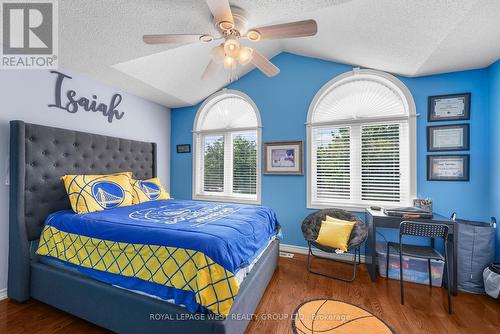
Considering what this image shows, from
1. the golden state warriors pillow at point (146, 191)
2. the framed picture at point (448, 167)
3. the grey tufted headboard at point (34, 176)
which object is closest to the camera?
the grey tufted headboard at point (34, 176)

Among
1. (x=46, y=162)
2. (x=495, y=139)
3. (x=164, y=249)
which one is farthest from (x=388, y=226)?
(x=46, y=162)

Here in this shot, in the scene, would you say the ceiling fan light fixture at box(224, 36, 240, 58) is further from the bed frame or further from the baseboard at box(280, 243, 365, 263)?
the baseboard at box(280, 243, 365, 263)

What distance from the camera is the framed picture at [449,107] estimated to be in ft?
8.08

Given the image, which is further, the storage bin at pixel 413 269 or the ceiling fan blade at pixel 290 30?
the storage bin at pixel 413 269

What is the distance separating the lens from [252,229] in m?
1.81

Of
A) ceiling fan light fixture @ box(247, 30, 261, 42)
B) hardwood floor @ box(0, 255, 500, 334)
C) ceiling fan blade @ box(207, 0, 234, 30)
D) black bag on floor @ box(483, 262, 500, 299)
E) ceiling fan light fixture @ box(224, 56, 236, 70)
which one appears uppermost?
ceiling fan blade @ box(207, 0, 234, 30)

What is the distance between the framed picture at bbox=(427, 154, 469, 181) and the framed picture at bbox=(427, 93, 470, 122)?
454mm

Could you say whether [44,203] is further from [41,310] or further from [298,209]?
[298,209]

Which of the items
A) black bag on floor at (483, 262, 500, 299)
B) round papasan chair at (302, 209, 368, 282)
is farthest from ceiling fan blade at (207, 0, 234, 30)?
black bag on floor at (483, 262, 500, 299)

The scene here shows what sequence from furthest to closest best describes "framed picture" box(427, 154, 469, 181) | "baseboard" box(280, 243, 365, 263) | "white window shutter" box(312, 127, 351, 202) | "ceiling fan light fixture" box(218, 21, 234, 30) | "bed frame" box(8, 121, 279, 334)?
"white window shutter" box(312, 127, 351, 202)
"baseboard" box(280, 243, 365, 263)
"framed picture" box(427, 154, 469, 181)
"ceiling fan light fixture" box(218, 21, 234, 30)
"bed frame" box(8, 121, 279, 334)

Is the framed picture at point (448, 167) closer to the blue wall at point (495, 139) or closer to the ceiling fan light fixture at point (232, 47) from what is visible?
the blue wall at point (495, 139)

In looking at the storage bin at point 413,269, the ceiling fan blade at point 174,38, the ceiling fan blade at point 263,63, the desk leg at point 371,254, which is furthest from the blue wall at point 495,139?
the ceiling fan blade at point 174,38

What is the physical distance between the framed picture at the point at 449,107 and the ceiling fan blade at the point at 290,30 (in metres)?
2.06

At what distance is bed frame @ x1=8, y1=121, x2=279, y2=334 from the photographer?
1.39 metres
